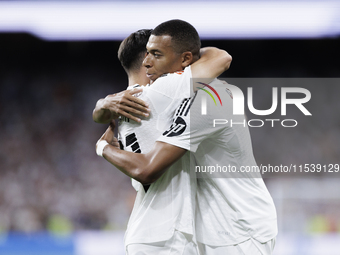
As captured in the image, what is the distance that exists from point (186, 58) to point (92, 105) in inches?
327

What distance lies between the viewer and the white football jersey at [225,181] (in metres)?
1.67

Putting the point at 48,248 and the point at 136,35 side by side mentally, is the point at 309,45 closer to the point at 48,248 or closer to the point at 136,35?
the point at 48,248

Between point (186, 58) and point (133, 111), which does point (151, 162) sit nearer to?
point (133, 111)

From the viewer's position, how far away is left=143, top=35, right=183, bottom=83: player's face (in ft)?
5.72

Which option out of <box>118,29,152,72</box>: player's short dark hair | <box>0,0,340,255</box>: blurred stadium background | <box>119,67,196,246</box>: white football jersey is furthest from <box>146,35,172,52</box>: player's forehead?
<box>0,0,340,255</box>: blurred stadium background

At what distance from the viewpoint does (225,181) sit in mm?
1724

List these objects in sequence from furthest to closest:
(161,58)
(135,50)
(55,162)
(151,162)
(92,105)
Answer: (92,105)
(55,162)
(135,50)
(161,58)
(151,162)

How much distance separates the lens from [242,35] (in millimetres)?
8383

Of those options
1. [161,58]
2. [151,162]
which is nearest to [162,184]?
[151,162]

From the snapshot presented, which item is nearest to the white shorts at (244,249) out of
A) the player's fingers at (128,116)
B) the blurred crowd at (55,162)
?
the player's fingers at (128,116)

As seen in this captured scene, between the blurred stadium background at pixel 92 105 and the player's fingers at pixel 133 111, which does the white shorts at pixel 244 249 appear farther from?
the blurred stadium background at pixel 92 105

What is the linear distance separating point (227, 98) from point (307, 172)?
8208mm

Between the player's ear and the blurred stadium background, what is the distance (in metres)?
4.46

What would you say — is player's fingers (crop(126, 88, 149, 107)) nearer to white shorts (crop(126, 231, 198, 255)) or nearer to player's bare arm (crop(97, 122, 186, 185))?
player's bare arm (crop(97, 122, 186, 185))
